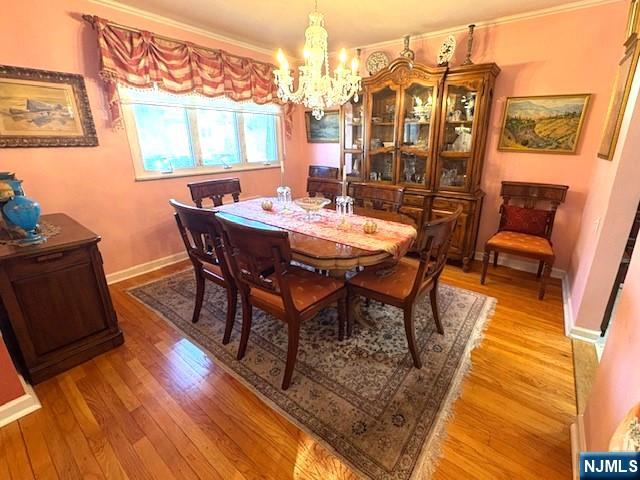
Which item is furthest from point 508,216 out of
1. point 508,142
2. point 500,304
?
point 500,304

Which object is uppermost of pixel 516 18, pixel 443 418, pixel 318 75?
pixel 516 18

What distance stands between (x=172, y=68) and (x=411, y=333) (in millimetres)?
3201

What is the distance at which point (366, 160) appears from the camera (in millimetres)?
3637

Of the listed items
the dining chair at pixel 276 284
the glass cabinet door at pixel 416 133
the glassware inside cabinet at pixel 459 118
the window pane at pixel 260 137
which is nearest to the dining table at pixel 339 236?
the dining chair at pixel 276 284

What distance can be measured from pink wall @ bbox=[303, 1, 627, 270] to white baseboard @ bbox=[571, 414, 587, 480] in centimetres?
214

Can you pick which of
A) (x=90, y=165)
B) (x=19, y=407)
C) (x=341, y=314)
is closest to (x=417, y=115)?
(x=341, y=314)

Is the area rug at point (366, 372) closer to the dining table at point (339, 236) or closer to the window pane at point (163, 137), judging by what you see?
the dining table at point (339, 236)

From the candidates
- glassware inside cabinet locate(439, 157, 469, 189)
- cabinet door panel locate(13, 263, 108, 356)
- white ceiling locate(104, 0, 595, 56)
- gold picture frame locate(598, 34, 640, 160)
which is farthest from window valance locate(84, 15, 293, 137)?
gold picture frame locate(598, 34, 640, 160)

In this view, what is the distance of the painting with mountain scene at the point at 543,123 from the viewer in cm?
272

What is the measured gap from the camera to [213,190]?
2951mm

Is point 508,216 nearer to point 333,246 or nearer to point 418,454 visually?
point 333,246

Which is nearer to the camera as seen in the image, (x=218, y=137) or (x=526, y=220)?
(x=526, y=220)

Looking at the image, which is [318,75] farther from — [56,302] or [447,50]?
[56,302]

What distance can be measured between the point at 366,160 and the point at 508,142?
1.48 metres
